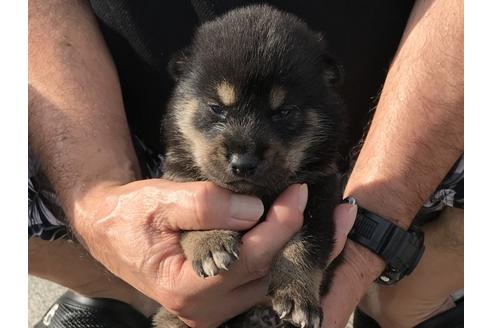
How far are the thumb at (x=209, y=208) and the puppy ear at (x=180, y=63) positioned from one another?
1.68 feet

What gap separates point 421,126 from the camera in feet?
9.48

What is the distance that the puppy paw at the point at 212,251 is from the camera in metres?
2.20

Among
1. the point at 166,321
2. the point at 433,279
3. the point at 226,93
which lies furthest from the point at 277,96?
the point at 433,279

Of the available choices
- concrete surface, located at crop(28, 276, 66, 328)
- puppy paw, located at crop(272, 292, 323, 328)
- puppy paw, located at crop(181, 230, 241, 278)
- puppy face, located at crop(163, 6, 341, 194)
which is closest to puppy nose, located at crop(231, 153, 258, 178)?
puppy face, located at crop(163, 6, 341, 194)

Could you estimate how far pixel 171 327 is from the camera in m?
2.59

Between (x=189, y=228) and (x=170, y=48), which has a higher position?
Answer: (x=170, y=48)

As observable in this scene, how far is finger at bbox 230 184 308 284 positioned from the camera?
230cm

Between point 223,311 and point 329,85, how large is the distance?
1.05 meters

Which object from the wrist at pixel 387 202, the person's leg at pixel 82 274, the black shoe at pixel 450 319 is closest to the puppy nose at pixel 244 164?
the wrist at pixel 387 202

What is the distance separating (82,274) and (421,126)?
6.72 feet

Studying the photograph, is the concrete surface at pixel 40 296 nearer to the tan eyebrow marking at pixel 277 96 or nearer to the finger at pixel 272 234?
the finger at pixel 272 234

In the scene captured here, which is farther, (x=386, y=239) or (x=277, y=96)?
(x=386, y=239)

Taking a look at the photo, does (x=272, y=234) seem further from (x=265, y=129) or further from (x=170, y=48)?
(x=170, y=48)

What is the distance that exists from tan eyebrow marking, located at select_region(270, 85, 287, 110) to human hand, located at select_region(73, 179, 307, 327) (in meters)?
0.35
